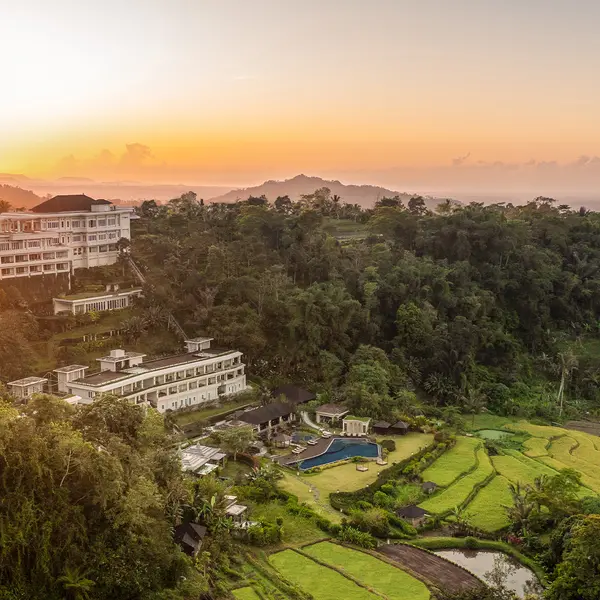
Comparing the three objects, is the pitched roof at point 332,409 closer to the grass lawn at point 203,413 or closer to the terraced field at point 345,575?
the grass lawn at point 203,413

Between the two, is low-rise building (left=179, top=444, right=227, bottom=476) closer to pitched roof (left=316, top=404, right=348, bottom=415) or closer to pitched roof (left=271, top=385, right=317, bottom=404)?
pitched roof (left=316, top=404, right=348, bottom=415)

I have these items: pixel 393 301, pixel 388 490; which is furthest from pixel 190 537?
pixel 393 301

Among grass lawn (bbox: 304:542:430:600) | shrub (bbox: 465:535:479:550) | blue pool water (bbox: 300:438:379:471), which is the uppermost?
grass lawn (bbox: 304:542:430:600)

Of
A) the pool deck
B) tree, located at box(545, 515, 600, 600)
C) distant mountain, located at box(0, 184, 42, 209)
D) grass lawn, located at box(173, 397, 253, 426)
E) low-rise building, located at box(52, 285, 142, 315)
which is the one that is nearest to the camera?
tree, located at box(545, 515, 600, 600)

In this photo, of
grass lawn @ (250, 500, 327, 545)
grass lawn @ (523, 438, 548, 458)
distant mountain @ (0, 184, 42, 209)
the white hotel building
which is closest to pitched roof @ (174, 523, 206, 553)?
grass lawn @ (250, 500, 327, 545)

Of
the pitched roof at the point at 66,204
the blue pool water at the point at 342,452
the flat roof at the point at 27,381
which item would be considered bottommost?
the blue pool water at the point at 342,452

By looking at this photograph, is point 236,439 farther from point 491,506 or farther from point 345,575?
point 491,506

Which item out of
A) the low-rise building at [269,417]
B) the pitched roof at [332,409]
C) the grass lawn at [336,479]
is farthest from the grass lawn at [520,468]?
the low-rise building at [269,417]
